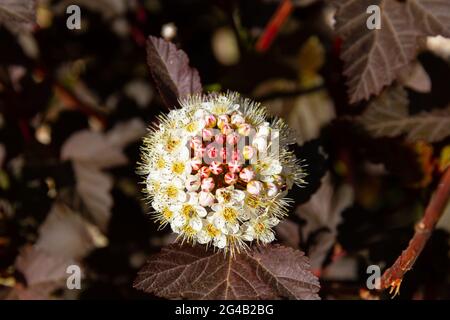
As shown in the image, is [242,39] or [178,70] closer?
[178,70]

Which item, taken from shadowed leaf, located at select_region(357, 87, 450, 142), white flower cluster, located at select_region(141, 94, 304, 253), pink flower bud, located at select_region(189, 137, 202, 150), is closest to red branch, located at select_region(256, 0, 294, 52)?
shadowed leaf, located at select_region(357, 87, 450, 142)

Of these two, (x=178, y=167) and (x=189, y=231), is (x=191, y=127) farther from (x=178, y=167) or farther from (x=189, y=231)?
(x=189, y=231)

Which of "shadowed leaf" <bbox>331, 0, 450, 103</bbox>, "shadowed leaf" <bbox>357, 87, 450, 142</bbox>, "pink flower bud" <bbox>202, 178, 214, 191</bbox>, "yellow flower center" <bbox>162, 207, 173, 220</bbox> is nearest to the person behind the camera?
"pink flower bud" <bbox>202, 178, 214, 191</bbox>

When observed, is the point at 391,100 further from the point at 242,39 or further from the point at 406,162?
the point at 242,39

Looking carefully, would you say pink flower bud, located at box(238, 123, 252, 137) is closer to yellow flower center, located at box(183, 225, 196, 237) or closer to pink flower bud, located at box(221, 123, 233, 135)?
pink flower bud, located at box(221, 123, 233, 135)

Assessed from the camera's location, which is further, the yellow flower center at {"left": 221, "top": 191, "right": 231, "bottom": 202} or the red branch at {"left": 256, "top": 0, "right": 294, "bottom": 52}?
the red branch at {"left": 256, "top": 0, "right": 294, "bottom": 52}

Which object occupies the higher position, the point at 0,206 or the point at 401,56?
the point at 401,56
